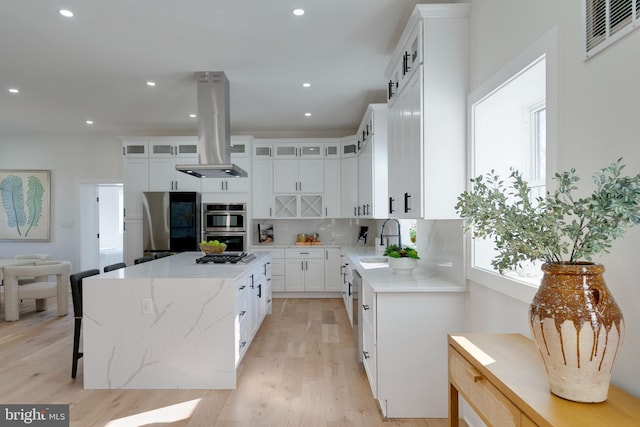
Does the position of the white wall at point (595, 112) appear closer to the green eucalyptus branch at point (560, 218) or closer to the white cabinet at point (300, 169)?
the green eucalyptus branch at point (560, 218)

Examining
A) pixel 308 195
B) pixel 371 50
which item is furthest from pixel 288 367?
pixel 308 195

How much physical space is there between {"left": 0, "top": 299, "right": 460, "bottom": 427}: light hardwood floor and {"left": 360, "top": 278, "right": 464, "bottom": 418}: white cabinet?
13cm

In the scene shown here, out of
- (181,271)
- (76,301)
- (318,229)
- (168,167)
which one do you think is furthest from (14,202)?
(181,271)

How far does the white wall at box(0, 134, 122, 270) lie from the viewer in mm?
6902

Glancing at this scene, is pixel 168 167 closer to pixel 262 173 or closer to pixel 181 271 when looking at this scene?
pixel 262 173

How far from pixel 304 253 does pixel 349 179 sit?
→ 1.42 metres

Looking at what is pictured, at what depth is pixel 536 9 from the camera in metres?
1.75

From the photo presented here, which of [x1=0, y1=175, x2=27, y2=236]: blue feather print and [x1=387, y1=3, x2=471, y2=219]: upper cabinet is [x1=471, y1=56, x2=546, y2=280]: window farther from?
[x1=0, y1=175, x2=27, y2=236]: blue feather print

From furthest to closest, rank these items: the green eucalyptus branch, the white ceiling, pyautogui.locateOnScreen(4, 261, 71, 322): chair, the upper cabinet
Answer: pyautogui.locateOnScreen(4, 261, 71, 322): chair → the white ceiling → the upper cabinet → the green eucalyptus branch

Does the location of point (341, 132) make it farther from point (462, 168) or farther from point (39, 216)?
point (39, 216)

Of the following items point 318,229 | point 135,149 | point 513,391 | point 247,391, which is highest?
point 135,149

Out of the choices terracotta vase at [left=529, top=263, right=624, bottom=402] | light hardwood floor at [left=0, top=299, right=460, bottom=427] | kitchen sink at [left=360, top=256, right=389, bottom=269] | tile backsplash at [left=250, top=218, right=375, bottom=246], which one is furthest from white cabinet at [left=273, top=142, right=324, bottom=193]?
terracotta vase at [left=529, top=263, right=624, bottom=402]

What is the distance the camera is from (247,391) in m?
2.99

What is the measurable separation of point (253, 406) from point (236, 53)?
3.03 meters
